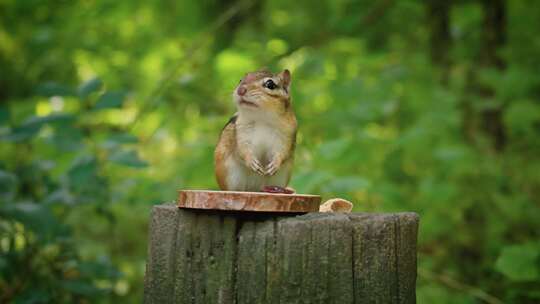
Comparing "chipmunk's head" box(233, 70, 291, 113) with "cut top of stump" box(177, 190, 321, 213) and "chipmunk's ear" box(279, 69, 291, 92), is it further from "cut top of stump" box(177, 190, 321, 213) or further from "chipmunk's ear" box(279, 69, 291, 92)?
"cut top of stump" box(177, 190, 321, 213)

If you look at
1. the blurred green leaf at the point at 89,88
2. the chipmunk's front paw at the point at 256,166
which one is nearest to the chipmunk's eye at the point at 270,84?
the chipmunk's front paw at the point at 256,166

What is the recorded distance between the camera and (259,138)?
244cm

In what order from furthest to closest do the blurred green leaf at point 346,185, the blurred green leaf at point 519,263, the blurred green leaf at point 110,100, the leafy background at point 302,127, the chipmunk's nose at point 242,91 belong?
the leafy background at point 302,127
the blurred green leaf at point 346,185
the blurred green leaf at point 110,100
the blurred green leaf at point 519,263
the chipmunk's nose at point 242,91

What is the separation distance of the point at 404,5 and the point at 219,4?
296 centimetres

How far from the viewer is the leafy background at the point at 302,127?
3893 millimetres

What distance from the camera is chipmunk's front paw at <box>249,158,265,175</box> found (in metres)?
2.39

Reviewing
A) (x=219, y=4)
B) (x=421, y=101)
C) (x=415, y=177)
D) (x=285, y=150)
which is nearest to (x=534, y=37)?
(x=421, y=101)

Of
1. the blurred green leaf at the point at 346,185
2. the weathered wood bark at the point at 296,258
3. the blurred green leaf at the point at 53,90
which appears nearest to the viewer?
the weathered wood bark at the point at 296,258

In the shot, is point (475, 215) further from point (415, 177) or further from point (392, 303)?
point (392, 303)

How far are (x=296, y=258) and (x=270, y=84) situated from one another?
2.39ft

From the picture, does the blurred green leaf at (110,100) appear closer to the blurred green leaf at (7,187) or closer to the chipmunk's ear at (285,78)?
the blurred green leaf at (7,187)

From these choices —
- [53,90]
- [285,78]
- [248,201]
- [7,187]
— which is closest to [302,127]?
[53,90]

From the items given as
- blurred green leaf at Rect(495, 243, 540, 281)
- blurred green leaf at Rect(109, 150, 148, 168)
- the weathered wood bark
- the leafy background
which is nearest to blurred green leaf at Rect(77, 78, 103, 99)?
the leafy background

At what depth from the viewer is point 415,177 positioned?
593cm
